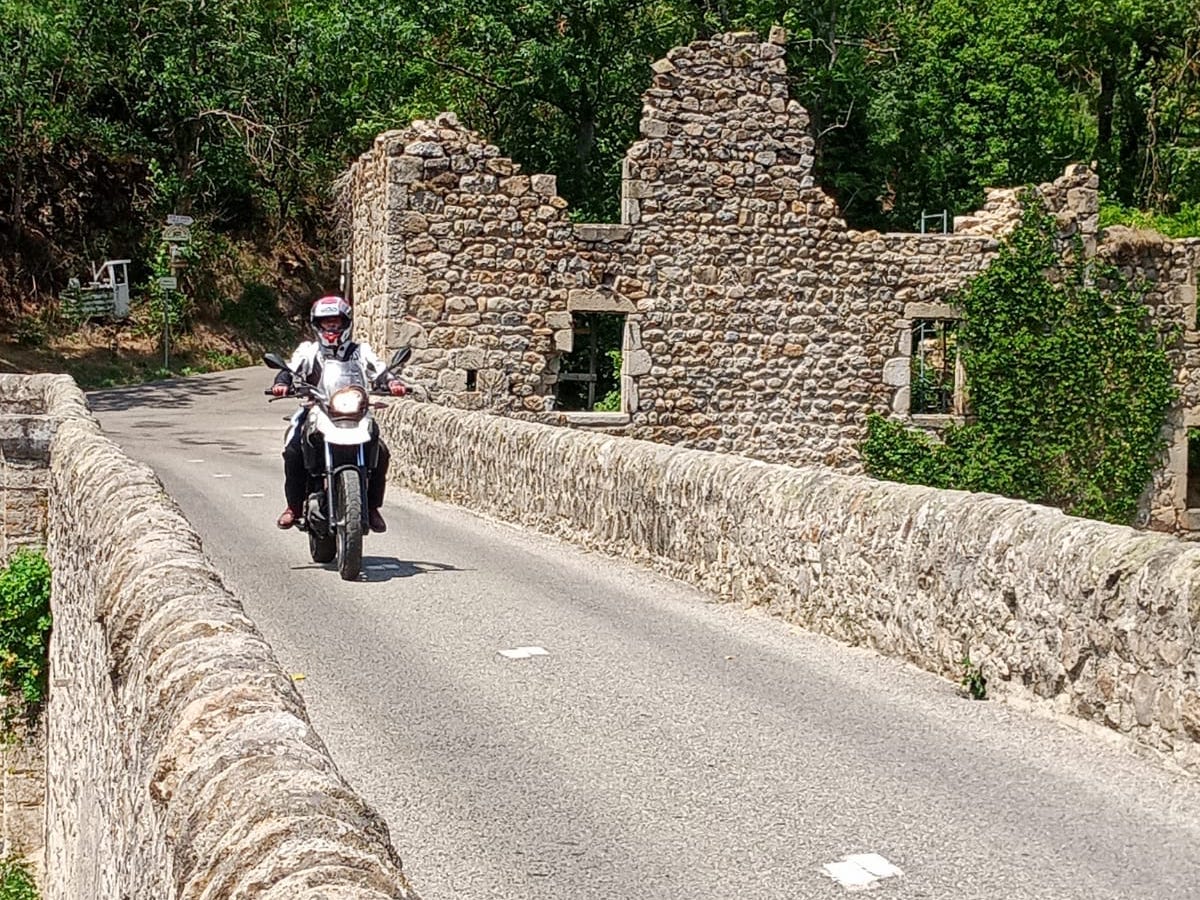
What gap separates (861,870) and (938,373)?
21004 mm

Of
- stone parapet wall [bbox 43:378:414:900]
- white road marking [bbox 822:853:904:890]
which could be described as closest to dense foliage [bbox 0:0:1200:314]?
stone parapet wall [bbox 43:378:414:900]

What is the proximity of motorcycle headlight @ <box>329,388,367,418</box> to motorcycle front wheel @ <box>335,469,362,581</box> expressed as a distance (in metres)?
0.39

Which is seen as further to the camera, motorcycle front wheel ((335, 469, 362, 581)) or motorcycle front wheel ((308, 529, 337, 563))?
motorcycle front wheel ((308, 529, 337, 563))

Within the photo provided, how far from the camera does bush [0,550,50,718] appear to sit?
12773mm

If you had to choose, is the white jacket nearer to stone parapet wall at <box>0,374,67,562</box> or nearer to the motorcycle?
the motorcycle

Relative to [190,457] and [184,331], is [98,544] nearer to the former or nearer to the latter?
[190,457]

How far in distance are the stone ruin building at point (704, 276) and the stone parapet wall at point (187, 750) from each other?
13442mm

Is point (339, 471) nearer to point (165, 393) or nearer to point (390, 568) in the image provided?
point (390, 568)

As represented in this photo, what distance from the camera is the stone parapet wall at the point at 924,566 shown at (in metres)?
6.06

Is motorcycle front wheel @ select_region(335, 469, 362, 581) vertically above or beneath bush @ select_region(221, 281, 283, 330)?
beneath

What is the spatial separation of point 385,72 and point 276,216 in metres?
11.4

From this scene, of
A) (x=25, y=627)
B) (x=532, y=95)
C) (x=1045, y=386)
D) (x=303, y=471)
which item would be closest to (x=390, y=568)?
(x=303, y=471)

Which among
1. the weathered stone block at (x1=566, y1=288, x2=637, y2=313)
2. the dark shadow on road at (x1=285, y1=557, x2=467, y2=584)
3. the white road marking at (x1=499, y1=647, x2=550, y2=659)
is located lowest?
the dark shadow on road at (x1=285, y1=557, x2=467, y2=584)

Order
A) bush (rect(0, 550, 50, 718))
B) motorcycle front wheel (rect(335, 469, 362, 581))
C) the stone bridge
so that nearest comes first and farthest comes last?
the stone bridge
motorcycle front wheel (rect(335, 469, 362, 581))
bush (rect(0, 550, 50, 718))
